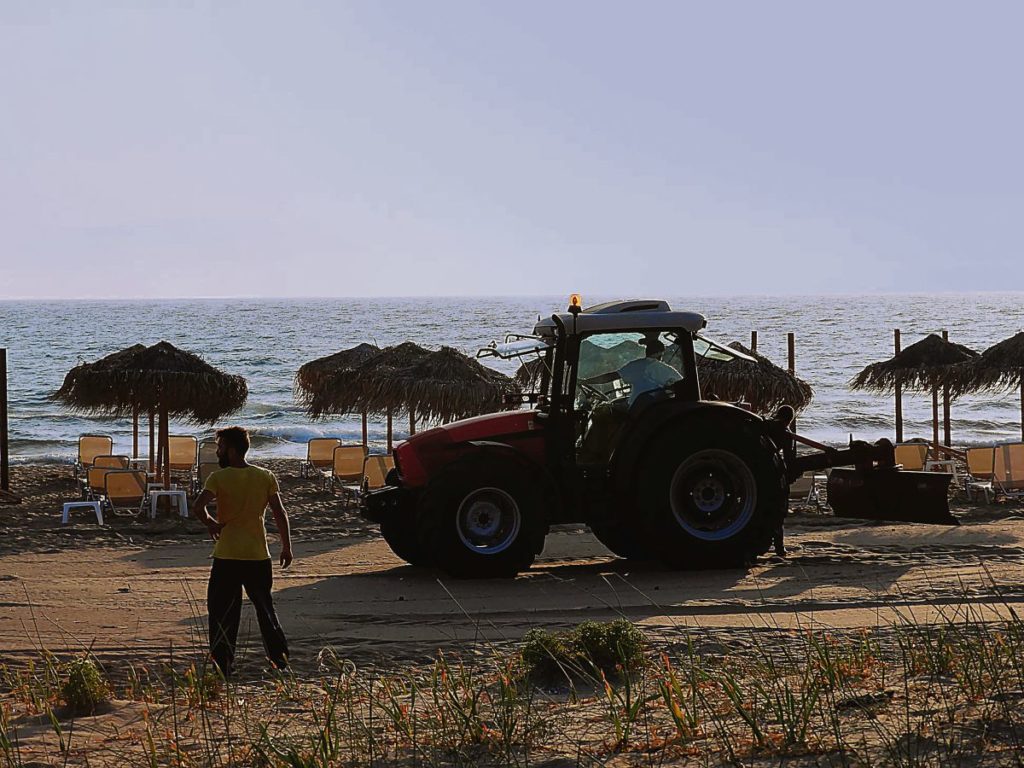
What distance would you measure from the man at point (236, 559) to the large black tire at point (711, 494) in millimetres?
3947

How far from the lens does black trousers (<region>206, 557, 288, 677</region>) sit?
21.6ft

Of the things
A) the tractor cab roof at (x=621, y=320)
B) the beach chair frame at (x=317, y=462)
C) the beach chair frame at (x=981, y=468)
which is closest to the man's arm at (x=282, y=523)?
the tractor cab roof at (x=621, y=320)

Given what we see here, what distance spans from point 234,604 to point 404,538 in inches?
148

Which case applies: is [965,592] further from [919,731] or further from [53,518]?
[53,518]

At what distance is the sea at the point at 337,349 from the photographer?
36.2 meters

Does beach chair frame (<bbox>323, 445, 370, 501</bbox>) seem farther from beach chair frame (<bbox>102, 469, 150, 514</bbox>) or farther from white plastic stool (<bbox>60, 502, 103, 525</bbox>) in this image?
white plastic stool (<bbox>60, 502, 103, 525</bbox>)

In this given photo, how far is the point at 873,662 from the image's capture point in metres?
6.18

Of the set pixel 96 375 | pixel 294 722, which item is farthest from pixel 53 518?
pixel 294 722

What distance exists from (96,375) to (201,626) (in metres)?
8.17

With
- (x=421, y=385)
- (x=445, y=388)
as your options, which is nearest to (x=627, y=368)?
(x=445, y=388)

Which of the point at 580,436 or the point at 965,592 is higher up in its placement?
the point at 580,436

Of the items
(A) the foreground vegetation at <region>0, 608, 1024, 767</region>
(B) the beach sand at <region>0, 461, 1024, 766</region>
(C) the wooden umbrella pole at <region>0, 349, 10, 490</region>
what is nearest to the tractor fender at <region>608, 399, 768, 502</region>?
(B) the beach sand at <region>0, 461, 1024, 766</region>

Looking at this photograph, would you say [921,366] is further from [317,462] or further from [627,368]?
[627,368]

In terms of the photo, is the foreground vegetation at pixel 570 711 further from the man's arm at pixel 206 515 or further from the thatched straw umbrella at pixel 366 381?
the thatched straw umbrella at pixel 366 381
